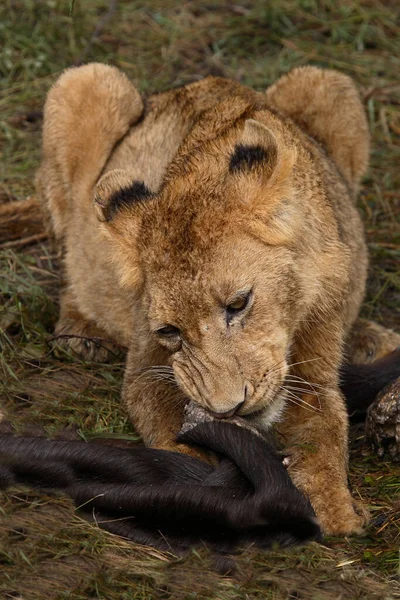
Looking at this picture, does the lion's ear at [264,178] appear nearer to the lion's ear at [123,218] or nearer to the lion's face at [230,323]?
the lion's face at [230,323]

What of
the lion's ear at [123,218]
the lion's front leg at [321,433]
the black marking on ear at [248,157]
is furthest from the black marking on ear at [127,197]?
the lion's front leg at [321,433]

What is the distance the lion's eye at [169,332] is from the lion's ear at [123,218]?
39cm

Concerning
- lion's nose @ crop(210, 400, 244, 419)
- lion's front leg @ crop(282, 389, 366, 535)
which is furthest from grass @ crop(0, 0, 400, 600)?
lion's nose @ crop(210, 400, 244, 419)

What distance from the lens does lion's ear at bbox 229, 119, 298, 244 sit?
4.64 metres

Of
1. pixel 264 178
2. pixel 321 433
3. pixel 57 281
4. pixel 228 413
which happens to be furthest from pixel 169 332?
pixel 57 281

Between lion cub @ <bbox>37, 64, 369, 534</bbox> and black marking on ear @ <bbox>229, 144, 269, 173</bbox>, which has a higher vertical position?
black marking on ear @ <bbox>229, 144, 269, 173</bbox>

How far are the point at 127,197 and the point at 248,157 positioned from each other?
68cm

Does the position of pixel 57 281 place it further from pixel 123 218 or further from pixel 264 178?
pixel 264 178

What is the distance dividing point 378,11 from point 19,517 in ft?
21.1

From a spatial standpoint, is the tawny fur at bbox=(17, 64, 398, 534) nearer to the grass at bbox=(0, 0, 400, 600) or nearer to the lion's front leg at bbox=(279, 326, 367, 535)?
the lion's front leg at bbox=(279, 326, 367, 535)

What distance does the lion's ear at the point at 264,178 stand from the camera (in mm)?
4637

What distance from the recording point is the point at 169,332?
4.68 metres

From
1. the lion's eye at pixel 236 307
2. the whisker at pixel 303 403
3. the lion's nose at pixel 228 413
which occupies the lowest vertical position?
the whisker at pixel 303 403

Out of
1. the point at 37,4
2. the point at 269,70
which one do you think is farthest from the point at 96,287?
the point at 37,4
